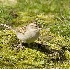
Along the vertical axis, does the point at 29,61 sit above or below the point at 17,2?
below

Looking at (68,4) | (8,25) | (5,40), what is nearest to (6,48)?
(5,40)

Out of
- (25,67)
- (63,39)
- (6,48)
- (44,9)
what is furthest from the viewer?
(44,9)

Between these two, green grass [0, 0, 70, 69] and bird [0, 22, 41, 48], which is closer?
green grass [0, 0, 70, 69]

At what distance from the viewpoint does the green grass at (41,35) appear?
6594mm

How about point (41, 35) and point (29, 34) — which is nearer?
point (29, 34)

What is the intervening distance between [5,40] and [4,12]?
142cm

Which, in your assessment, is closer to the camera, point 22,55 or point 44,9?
point 22,55

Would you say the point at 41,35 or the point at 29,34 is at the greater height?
the point at 29,34

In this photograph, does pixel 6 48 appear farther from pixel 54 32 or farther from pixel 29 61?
pixel 54 32

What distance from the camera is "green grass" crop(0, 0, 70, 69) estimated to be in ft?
21.6

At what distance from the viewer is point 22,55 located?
6.71 m

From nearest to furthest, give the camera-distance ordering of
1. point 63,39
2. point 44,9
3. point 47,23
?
point 63,39 < point 47,23 < point 44,9

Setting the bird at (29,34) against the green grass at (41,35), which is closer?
the green grass at (41,35)

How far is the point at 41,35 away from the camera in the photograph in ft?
25.3
